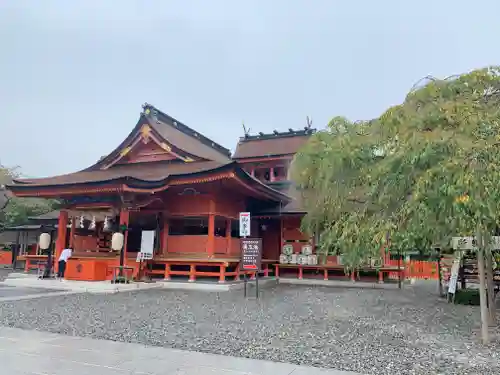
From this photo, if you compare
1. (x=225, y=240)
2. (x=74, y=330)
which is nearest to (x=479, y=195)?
(x=74, y=330)

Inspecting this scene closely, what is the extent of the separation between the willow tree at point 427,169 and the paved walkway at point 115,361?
230 cm

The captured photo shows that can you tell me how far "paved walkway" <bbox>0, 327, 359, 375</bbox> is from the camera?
447 cm

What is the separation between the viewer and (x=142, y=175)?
1511cm

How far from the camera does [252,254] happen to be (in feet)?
38.7

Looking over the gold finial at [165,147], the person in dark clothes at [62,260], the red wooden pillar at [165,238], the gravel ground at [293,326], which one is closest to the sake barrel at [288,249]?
the red wooden pillar at [165,238]

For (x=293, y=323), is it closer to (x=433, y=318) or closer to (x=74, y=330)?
(x=433, y=318)

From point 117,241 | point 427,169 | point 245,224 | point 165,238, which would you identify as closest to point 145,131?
point 165,238

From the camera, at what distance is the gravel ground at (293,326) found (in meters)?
5.24

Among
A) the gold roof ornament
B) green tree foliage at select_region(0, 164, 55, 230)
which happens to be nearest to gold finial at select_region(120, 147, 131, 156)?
the gold roof ornament

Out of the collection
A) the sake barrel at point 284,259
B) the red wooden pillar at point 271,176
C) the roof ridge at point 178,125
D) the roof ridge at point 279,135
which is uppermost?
the roof ridge at point 279,135

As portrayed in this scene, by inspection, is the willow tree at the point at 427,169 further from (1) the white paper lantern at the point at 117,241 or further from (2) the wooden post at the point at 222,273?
(1) the white paper lantern at the point at 117,241

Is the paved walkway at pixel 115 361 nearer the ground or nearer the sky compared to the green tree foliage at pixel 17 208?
nearer the ground

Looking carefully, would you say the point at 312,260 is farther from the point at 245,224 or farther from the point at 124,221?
the point at 124,221

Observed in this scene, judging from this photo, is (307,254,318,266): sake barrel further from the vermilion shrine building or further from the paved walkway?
the paved walkway
